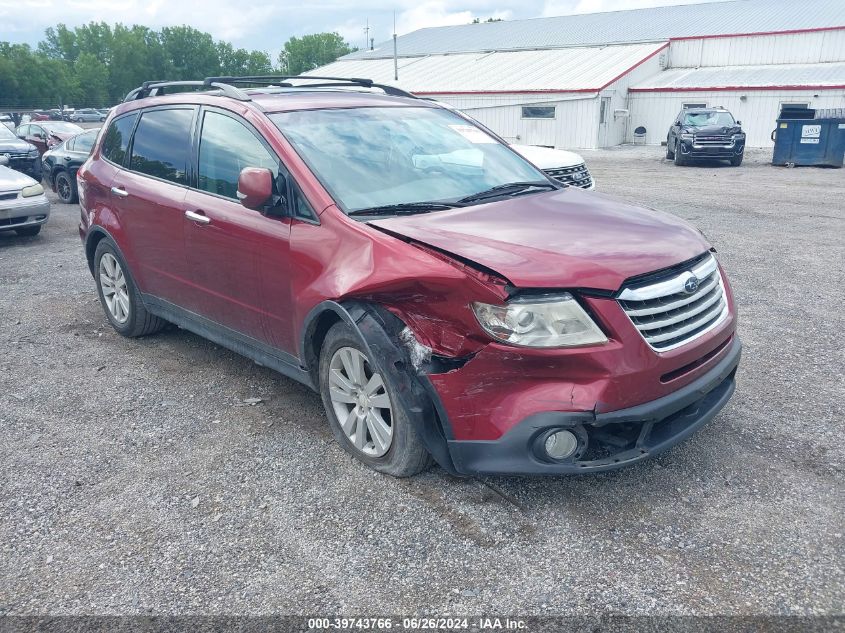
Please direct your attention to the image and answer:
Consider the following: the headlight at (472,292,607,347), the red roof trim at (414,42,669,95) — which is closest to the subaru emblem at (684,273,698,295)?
the headlight at (472,292,607,347)

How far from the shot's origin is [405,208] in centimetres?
354

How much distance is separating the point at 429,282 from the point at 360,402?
82cm

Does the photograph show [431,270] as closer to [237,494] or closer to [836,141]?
[237,494]

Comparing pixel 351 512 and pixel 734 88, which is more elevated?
pixel 734 88

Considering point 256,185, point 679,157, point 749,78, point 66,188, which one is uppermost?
point 749,78

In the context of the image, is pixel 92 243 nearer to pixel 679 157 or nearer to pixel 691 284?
pixel 691 284

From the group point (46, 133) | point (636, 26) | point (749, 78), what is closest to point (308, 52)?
point (636, 26)

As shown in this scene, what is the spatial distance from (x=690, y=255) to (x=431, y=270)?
1234 mm

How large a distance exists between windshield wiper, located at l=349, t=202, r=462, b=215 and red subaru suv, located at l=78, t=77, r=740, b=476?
0.02m

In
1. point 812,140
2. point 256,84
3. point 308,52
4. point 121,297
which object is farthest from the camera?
point 308,52

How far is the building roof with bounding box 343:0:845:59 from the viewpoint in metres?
32.1

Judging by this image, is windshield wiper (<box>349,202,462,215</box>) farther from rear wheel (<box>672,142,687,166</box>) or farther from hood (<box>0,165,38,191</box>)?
rear wheel (<box>672,142,687,166</box>)

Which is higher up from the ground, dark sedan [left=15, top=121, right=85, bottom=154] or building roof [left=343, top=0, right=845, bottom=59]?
building roof [left=343, top=0, right=845, bottom=59]

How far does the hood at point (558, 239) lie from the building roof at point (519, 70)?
26.3 meters
